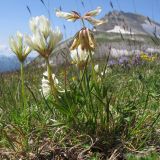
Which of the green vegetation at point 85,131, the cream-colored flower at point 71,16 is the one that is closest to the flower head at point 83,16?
the cream-colored flower at point 71,16

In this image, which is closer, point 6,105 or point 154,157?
point 154,157

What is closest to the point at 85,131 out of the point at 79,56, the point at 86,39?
the point at 79,56

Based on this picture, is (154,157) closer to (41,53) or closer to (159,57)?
(41,53)

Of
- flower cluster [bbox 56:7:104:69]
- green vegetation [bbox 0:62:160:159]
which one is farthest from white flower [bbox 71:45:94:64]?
flower cluster [bbox 56:7:104:69]

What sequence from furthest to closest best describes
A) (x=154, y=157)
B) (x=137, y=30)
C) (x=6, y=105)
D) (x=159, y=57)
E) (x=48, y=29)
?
(x=137, y=30)
(x=159, y=57)
(x=6, y=105)
(x=48, y=29)
(x=154, y=157)

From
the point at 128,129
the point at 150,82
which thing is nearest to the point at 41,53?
the point at 128,129

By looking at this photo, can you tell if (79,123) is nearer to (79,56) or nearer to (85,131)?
(85,131)
